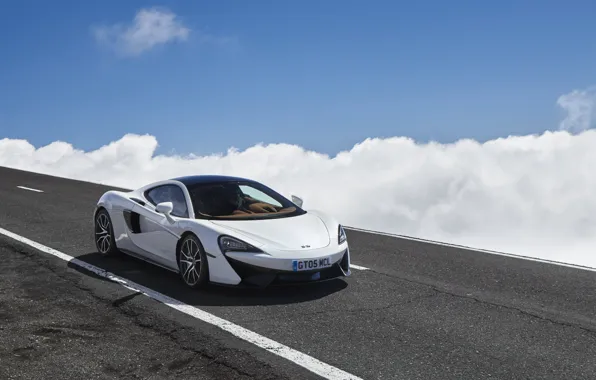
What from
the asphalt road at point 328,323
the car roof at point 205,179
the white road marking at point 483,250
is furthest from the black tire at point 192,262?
the white road marking at point 483,250

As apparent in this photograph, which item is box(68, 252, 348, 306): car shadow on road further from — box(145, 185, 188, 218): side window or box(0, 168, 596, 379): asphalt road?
box(145, 185, 188, 218): side window

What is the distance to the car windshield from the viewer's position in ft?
24.7

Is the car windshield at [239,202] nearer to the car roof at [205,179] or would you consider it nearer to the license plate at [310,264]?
the car roof at [205,179]

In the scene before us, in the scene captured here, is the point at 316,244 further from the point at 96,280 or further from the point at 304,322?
the point at 96,280

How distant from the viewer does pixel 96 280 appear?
761 centimetres

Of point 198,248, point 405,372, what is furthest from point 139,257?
point 405,372

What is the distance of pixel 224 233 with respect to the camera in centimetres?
691

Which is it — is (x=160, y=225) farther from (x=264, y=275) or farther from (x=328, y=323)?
(x=328, y=323)

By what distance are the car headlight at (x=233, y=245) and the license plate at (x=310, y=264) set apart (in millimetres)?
423

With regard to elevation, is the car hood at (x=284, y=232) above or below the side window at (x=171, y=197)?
below

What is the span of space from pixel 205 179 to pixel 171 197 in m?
0.47

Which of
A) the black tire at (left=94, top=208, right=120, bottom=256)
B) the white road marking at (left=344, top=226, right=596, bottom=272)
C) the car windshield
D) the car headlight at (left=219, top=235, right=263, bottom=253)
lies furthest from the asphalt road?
the car windshield

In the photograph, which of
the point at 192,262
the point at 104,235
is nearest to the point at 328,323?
the point at 192,262

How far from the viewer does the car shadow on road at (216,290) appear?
6.70 m
